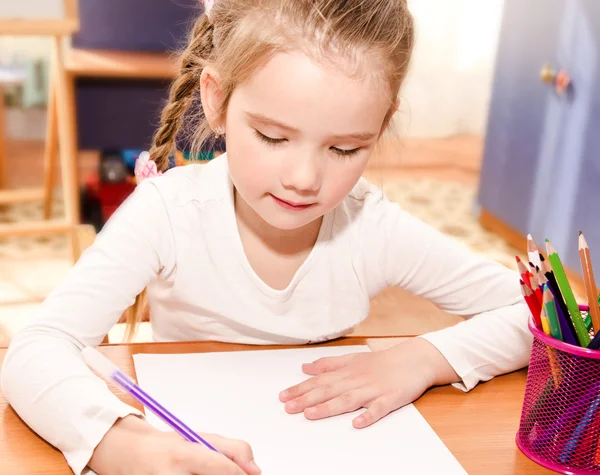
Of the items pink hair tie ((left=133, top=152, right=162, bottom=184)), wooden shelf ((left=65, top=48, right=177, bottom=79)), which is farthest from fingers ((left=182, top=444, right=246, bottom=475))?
wooden shelf ((left=65, top=48, right=177, bottom=79))

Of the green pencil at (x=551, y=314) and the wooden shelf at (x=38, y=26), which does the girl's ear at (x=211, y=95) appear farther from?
the wooden shelf at (x=38, y=26)

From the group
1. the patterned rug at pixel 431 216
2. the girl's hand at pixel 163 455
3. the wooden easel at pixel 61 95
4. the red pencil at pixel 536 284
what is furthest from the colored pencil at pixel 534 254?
the patterned rug at pixel 431 216

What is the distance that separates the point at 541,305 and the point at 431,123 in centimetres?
366

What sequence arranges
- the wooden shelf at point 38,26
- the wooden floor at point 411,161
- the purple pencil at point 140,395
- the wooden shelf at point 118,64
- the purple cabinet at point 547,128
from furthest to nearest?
the wooden floor at point 411,161 → the wooden shelf at point 118,64 → the purple cabinet at point 547,128 → the wooden shelf at point 38,26 → the purple pencil at point 140,395

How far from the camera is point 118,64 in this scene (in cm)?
287

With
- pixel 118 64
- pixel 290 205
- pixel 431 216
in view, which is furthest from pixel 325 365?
pixel 431 216

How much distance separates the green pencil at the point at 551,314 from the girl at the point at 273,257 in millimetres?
155

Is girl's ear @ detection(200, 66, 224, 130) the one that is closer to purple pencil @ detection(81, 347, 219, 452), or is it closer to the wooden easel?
purple pencil @ detection(81, 347, 219, 452)

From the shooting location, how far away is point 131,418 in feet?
1.99

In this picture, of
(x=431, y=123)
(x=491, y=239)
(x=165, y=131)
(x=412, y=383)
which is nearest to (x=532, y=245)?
(x=412, y=383)

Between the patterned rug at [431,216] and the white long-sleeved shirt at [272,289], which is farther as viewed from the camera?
the patterned rug at [431,216]

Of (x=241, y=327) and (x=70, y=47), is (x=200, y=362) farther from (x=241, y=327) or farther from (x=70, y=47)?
(x=70, y=47)

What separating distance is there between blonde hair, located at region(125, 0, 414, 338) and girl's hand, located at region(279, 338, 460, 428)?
252 millimetres

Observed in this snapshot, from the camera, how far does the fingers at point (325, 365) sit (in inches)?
29.2
